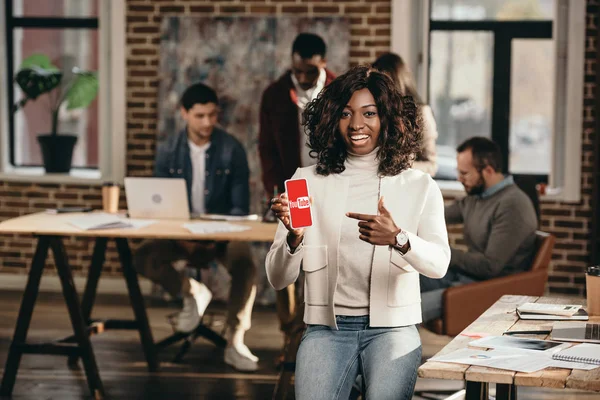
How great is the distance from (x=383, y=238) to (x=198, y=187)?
Result: 2698 mm

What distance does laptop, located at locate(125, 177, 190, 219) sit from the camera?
4.60m

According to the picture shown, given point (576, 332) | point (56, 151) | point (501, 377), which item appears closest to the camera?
point (501, 377)

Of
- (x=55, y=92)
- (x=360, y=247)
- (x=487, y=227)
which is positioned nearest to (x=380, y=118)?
(x=360, y=247)

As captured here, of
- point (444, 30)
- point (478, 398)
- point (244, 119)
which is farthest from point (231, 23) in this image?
point (478, 398)

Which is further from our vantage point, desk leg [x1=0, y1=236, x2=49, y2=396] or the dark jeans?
desk leg [x1=0, y1=236, x2=49, y2=396]

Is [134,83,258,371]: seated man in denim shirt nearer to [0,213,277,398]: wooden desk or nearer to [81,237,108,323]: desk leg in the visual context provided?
[81,237,108,323]: desk leg

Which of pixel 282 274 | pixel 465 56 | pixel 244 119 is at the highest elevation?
pixel 465 56

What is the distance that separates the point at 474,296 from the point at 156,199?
163 centimetres

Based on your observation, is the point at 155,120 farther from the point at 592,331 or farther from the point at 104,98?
the point at 592,331

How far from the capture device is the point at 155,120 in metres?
6.62

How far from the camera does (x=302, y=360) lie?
270 cm

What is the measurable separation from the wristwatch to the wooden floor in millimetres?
1950

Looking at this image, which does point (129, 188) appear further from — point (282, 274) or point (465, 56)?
point (465, 56)

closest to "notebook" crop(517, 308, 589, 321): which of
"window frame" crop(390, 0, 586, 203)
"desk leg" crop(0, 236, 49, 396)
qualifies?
"desk leg" crop(0, 236, 49, 396)
